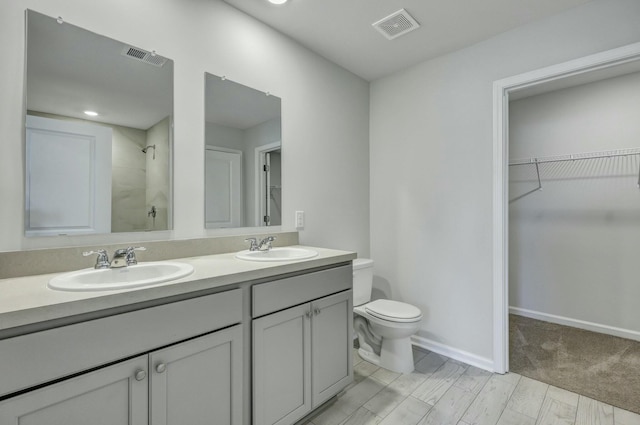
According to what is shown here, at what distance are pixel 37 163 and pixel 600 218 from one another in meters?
4.01

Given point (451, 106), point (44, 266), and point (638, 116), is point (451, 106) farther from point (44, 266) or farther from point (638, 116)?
point (44, 266)

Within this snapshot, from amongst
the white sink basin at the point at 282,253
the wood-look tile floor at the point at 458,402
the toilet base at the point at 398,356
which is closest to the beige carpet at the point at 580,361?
the wood-look tile floor at the point at 458,402

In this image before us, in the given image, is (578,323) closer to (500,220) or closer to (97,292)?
(500,220)

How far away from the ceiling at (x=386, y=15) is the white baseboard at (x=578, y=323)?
2.66 m

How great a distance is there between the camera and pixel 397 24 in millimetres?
2008

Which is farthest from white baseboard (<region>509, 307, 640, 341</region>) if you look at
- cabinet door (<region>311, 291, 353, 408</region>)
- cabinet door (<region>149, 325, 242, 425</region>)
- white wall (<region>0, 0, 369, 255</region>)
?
cabinet door (<region>149, 325, 242, 425</region>)

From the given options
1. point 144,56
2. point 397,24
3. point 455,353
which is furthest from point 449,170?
point 144,56

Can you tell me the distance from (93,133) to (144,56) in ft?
1.53

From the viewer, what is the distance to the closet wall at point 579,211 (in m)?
2.59

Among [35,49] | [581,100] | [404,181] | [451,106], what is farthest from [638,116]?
[35,49]

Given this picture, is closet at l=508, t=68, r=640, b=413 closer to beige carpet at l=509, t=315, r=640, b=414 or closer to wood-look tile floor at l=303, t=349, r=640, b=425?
beige carpet at l=509, t=315, r=640, b=414

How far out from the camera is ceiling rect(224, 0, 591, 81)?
1.82 m

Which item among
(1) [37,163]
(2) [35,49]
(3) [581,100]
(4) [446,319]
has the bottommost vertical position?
(4) [446,319]

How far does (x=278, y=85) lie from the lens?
2.09m
